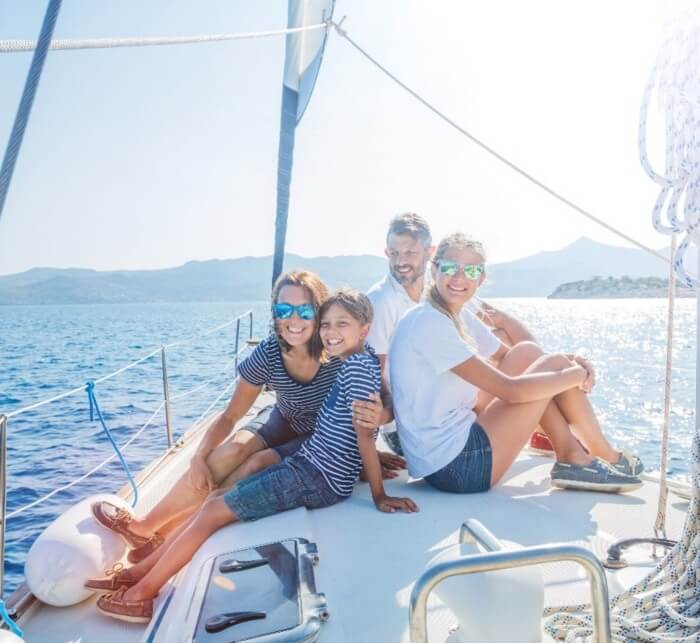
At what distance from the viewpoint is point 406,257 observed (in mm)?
2873

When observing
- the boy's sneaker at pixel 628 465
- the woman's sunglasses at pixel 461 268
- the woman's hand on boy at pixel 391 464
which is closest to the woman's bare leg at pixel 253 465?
the woman's hand on boy at pixel 391 464

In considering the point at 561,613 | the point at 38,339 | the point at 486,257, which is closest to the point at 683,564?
the point at 561,613

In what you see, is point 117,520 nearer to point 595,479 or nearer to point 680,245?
point 595,479

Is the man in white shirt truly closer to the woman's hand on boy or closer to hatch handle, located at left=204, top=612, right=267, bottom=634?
the woman's hand on boy

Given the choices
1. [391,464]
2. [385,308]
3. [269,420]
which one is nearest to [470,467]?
→ [391,464]

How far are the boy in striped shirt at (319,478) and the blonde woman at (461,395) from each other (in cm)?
17

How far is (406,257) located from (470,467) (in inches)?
41.6

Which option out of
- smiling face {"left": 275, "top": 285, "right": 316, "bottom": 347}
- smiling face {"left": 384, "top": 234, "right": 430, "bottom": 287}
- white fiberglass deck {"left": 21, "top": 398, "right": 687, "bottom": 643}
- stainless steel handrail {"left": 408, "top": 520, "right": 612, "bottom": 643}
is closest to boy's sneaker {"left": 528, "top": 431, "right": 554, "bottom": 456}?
white fiberglass deck {"left": 21, "top": 398, "right": 687, "bottom": 643}

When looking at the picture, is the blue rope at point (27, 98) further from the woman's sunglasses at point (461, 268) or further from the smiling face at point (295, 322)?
the woman's sunglasses at point (461, 268)

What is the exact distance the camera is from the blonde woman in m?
2.09

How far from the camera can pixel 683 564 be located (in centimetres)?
119

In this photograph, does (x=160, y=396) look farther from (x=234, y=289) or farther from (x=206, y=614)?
(x=234, y=289)

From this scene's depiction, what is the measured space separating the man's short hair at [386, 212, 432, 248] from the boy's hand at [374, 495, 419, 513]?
1.25m

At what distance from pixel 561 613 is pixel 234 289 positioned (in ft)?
338
